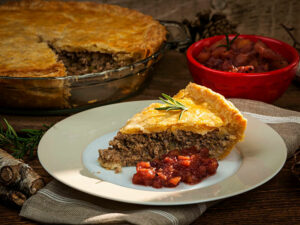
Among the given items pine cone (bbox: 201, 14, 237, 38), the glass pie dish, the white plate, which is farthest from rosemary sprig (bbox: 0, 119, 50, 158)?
pine cone (bbox: 201, 14, 237, 38)

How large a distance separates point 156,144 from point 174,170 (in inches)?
13.6

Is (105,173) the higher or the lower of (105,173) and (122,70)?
the lower

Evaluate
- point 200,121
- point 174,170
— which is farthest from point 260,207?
point 200,121

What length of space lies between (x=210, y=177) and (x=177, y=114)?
0.49 m

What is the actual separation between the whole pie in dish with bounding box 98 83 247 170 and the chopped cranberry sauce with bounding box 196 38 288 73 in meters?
0.73

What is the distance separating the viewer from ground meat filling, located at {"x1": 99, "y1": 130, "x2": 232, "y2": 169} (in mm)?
2861

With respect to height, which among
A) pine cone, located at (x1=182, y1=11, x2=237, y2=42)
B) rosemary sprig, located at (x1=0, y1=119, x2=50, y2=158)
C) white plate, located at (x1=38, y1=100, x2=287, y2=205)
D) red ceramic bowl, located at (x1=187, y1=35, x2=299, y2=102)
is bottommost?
rosemary sprig, located at (x1=0, y1=119, x2=50, y2=158)

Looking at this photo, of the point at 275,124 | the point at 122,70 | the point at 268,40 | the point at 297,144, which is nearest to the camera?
the point at 297,144

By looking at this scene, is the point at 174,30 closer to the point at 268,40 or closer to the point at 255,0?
the point at 255,0

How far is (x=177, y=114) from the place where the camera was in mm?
2887

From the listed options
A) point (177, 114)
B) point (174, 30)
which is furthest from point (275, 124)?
point (174, 30)

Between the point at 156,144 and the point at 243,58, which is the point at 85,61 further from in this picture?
the point at 156,144

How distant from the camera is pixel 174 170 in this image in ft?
8.55

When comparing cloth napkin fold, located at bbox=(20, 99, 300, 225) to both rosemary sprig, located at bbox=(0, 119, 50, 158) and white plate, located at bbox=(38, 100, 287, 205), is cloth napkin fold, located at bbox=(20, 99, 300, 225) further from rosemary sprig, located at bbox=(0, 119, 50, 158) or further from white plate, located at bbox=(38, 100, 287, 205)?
rosemary sprig, located at bbox=(0, 119, 50, 158)
